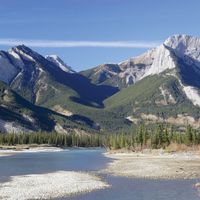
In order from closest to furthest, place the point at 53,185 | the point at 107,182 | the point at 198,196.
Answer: the point at 198,196 → the point at 53,185 → the point at 107,182

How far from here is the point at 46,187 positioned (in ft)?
219

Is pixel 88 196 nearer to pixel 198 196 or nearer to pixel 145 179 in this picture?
pixel 198 196

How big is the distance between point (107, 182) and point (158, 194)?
15903 mm

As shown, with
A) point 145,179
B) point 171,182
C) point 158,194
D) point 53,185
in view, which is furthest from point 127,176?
point 158,194

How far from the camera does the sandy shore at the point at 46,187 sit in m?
58.8

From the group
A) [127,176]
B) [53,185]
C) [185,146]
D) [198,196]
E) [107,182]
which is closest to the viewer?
[198,196]

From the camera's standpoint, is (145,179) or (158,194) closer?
(158,194)

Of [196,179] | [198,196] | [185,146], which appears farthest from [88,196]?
[185,146]

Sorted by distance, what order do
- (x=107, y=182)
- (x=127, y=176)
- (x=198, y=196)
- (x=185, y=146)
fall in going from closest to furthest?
(x=198, y=196) < (x=107, y=182) < (x=127, y=176) < (x=185, y=146)

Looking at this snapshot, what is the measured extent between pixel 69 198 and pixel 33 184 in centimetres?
1481

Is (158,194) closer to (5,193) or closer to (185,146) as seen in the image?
(5,193)

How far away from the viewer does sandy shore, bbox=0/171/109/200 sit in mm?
58812

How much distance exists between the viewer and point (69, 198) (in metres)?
57.6

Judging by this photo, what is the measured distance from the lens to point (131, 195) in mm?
59875
